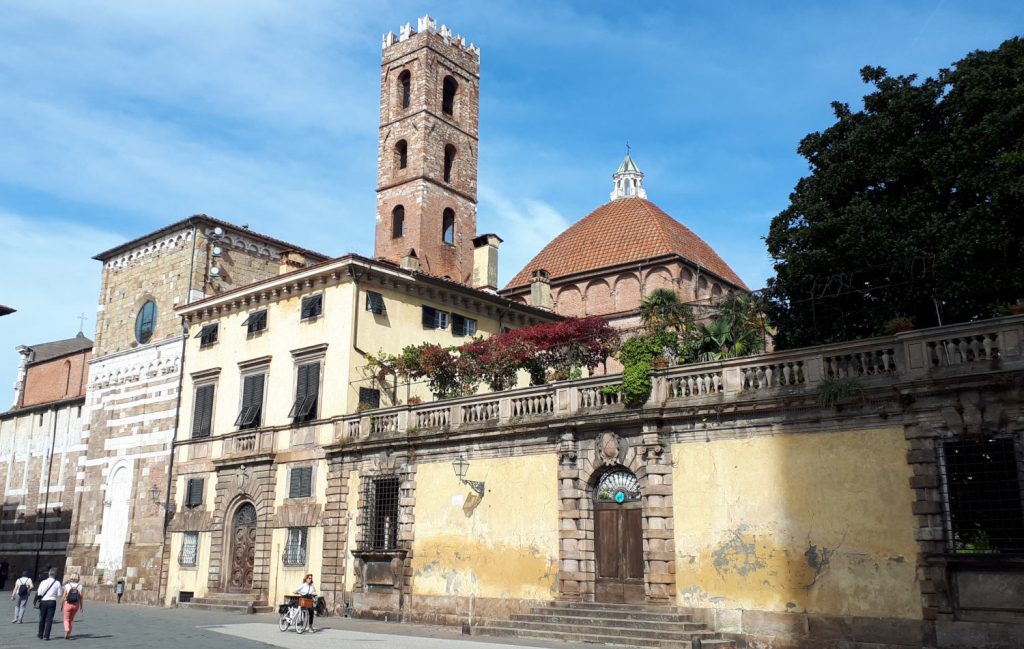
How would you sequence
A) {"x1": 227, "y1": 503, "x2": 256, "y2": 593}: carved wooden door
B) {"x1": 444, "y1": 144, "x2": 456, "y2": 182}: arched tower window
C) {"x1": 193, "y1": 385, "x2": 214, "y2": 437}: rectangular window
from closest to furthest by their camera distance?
1. {"x1": 227, "y1": 503, "x2": 256, "y2": 593}: carved wooden door
2. {"x1": 193, "y1": 385, "x2": 214, "y2": 437}: rectangular window
3. {"x1": 444, "y1": 144, "x2": 456, "y2": 182}: arched tower window

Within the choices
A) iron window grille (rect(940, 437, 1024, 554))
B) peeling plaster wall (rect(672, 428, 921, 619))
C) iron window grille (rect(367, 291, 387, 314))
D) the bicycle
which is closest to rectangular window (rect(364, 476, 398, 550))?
the bicycle

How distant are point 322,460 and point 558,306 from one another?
21.9 meters

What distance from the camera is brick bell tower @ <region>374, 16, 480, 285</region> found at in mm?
42500

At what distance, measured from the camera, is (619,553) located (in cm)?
2048

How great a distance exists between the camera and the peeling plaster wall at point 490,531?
70.8 feet

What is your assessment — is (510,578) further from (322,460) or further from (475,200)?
(475,200)

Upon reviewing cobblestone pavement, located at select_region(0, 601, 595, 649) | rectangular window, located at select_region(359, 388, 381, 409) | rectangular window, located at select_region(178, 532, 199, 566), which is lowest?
cobblestone pavement, located at select_region(0, 601, 595, 649)

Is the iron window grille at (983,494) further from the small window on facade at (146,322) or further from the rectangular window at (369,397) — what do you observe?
the small window on facade at (146,322)

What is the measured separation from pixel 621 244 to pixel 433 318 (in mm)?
18497

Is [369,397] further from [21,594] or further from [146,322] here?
[146,322]

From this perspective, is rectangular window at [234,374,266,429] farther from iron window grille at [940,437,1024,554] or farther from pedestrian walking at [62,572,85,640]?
iron window grille at [940,437,1024,554]

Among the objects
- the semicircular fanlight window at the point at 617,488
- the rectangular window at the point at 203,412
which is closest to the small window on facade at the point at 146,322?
the rectangular window at the point at 203,412

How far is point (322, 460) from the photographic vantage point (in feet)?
90.1

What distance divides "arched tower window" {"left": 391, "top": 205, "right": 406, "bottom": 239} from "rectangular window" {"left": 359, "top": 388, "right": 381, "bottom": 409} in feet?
53.4
